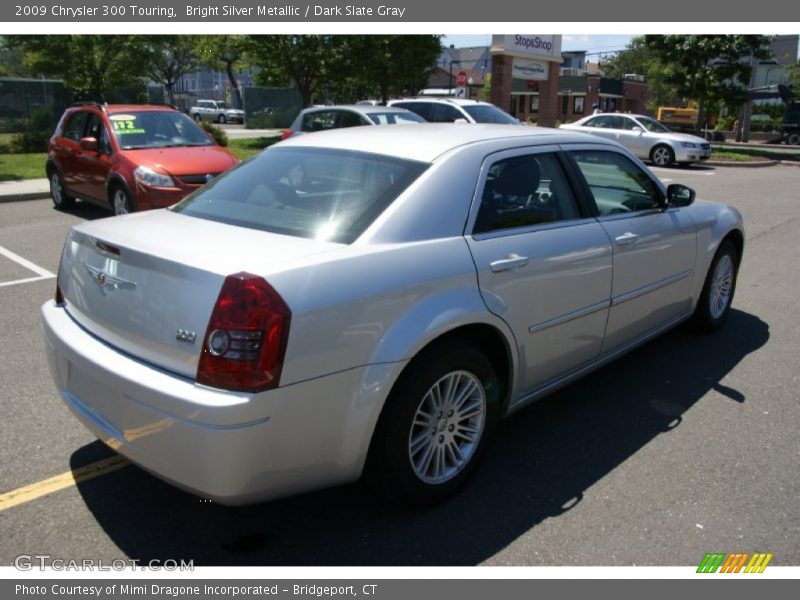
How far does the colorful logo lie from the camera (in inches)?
112

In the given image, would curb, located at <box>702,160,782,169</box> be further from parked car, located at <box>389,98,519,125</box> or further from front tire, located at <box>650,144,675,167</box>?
parked car, located at <box>389,98,519,125</box>

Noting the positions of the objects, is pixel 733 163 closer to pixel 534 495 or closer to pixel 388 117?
pixel 388 117

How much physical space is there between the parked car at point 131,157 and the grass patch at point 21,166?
13.2 ft

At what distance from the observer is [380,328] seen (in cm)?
272

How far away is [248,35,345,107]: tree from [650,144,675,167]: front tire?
36.2ft

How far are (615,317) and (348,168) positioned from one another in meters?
1.83

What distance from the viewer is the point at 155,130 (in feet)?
31.2

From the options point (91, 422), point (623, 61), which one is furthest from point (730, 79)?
point (623, 61)

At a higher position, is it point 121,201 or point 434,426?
point 121,201

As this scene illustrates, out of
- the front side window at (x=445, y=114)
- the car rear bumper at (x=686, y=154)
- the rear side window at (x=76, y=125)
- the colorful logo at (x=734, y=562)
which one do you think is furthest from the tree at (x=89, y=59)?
the colorful logo at (x=734, y=562)

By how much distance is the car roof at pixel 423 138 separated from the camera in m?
3.41

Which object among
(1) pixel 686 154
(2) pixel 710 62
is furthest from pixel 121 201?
(2) pixel 710 62

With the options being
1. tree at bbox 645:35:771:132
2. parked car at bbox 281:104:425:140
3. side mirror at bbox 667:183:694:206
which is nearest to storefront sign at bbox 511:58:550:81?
tree at bbox 645:35:771:132

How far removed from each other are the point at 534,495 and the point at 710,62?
27.8m
